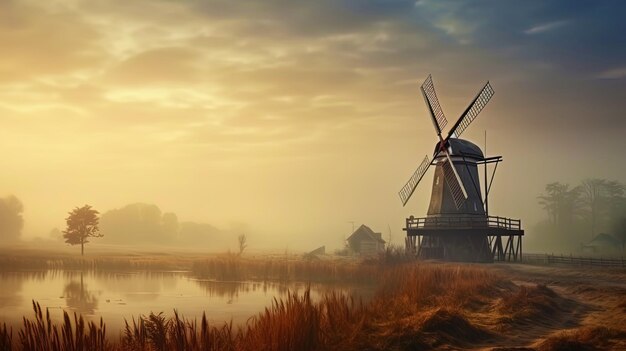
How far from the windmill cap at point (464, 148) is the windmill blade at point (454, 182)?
79 centimetres

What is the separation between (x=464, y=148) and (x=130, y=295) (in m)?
30.0

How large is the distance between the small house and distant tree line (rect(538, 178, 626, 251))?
137 feet

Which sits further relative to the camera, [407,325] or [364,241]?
[364,241]

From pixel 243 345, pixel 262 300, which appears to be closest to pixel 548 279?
pixel 262 300

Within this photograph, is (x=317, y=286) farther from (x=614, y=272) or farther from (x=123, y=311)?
(x=614, y=272)

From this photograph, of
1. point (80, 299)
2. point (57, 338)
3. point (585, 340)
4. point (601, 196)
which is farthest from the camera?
point (601, 196)

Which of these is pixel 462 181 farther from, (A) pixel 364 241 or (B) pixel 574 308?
(B) pixel 574 308

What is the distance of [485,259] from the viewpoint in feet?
145

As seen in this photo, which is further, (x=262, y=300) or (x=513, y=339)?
(x=262, y=300)

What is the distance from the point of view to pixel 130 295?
98.9ft

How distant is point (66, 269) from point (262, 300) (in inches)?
1097

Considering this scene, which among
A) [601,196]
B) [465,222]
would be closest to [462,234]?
[465,222]

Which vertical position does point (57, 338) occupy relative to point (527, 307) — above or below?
above

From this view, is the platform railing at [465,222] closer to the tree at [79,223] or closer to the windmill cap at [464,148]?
the windmill cap at [464,148]
